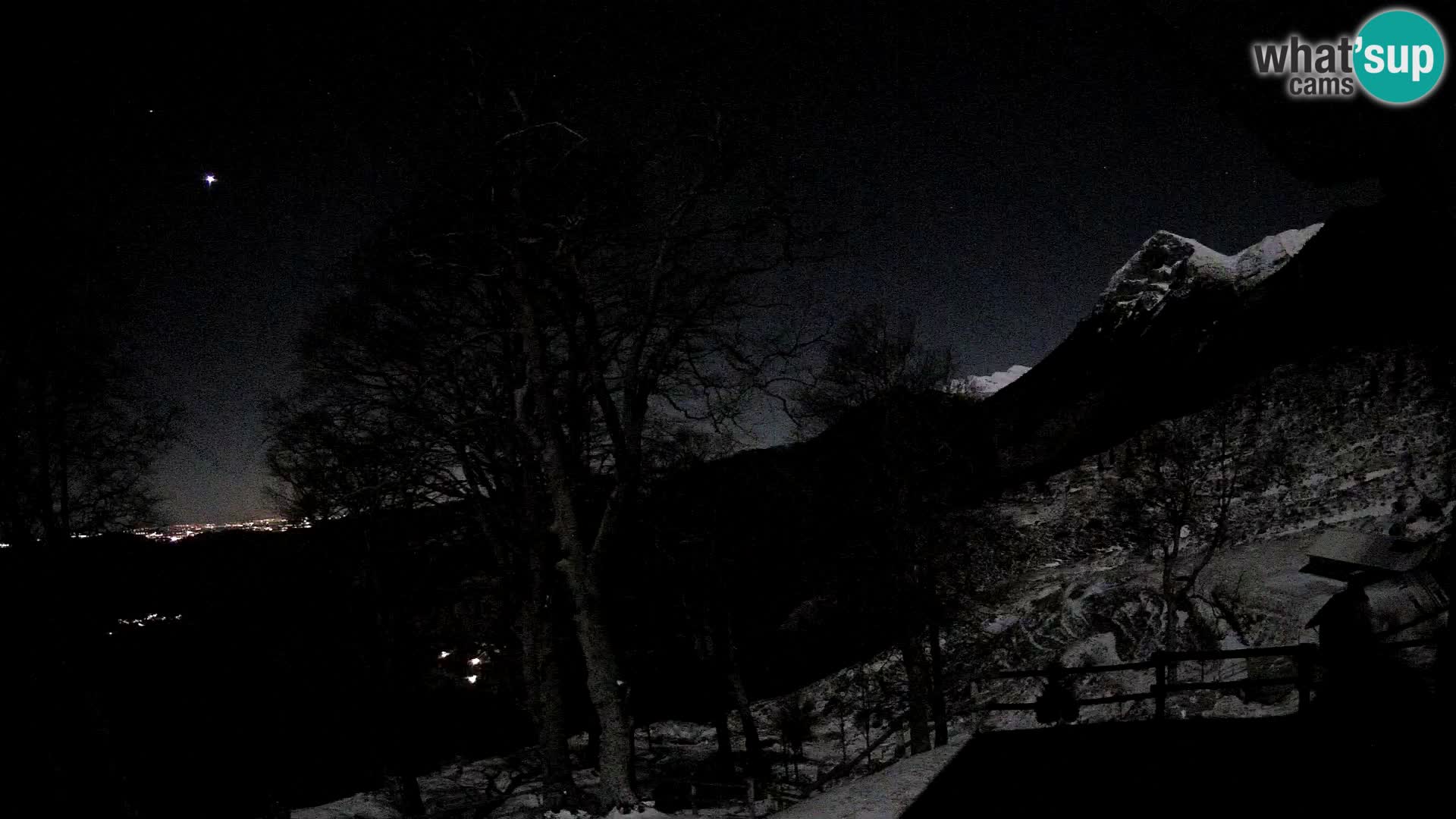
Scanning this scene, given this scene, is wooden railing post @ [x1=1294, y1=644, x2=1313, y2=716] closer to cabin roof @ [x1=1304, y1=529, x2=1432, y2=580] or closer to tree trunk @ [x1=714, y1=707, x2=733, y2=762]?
cabin roof @ [x1=1304, y1=529, x2=1432, y2=580]

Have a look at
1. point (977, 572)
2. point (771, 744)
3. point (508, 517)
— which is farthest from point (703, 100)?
point (977, 572)

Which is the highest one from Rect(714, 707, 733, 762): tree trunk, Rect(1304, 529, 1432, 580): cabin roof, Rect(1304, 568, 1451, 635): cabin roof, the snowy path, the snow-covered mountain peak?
the snow-covered mountain peak

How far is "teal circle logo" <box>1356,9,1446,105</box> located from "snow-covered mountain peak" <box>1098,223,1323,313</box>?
4211 cm

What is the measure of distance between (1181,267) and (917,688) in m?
43.3

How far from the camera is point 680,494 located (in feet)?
57.2

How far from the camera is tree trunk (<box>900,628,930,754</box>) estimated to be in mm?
13125

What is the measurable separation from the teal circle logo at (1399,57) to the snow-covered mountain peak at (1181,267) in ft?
138

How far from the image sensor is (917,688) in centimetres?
1343

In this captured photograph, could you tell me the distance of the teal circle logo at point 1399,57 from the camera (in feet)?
8.13

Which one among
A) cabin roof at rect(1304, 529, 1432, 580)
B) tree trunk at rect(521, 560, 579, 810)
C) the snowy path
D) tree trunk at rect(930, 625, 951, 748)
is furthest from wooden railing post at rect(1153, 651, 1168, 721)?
tree trunk at rect(521, 560, 579, 810)

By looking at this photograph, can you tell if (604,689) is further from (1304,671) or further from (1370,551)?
(1370,551)

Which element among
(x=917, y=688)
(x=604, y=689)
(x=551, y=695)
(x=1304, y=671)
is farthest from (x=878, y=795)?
(x=917, y=688)

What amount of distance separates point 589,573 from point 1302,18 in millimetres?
6344

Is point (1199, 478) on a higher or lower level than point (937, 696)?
higher
